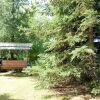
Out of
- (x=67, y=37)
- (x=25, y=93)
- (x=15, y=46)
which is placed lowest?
(x=25, y=93)

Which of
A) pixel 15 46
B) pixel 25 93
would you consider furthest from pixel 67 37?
pixel 15 46

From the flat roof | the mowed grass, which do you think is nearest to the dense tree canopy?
the mowed grass

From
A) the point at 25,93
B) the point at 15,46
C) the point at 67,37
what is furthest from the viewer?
the point at 15,46

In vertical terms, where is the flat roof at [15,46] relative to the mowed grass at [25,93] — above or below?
above

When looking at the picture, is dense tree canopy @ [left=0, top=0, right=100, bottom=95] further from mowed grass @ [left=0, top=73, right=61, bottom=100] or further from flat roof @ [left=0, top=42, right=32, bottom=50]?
flat roof @ [left=0, top=42, right=32, bottom=50]

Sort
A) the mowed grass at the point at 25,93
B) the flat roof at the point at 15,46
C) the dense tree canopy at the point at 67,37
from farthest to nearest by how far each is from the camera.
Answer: the flat roof at the point at 15,46, the mowed grass at the point at 25,93, the dense tree canopy at the point at 67,37

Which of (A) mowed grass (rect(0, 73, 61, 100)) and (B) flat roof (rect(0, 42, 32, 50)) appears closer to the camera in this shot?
(A) mowed grass (rect(0, 73, 61, 100))

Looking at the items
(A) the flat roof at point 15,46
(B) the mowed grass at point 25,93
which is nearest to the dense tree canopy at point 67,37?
(B) the mowed grass at point 25,93

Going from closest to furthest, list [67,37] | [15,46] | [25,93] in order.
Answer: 1. [67,37]
2. [25,93]
3. [15,46]

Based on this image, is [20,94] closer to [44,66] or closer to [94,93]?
[44,66]

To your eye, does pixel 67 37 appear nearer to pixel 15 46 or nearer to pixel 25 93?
pixel 25 93

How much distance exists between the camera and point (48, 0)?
13.0m

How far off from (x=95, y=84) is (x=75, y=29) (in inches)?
119

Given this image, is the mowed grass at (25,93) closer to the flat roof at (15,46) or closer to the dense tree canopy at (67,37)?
the dense tree canopy at (67,37)
